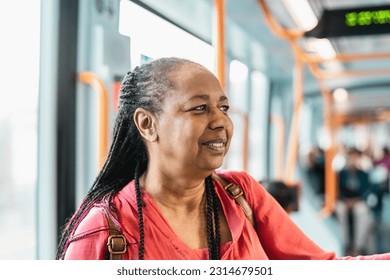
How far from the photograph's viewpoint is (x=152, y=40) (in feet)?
5.37

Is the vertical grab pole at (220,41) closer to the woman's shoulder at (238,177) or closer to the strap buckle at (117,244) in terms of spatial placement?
the woman's shoulder at (238,177)

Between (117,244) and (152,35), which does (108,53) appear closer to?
(152,35)

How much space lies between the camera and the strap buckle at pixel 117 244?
1276mm

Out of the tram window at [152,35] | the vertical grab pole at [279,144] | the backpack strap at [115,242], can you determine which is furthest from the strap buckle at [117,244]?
the vertical grab pole at [279,144]

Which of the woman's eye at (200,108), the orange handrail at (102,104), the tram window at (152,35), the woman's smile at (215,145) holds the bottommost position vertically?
the woman's smile at (215,145)

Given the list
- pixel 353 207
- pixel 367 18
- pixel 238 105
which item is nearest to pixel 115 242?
pixel 238 105

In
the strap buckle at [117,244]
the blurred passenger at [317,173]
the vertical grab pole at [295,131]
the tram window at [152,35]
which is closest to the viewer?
the strap buckle at [117,244]

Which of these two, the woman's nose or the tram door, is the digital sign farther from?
the woman's nose

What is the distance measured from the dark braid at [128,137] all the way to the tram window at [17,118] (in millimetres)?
435

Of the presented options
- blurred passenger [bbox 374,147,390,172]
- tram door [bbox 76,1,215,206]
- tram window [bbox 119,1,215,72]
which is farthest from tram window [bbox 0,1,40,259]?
blurred passenger [bbox 374,147,390,172]

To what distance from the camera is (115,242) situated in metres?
1.28
